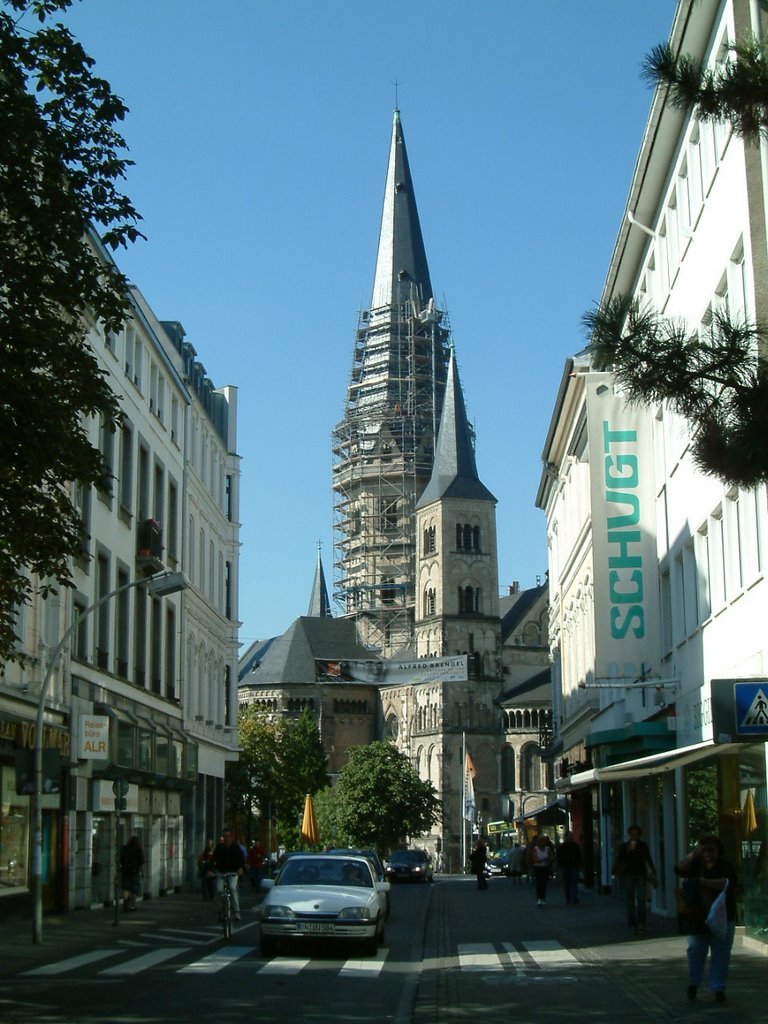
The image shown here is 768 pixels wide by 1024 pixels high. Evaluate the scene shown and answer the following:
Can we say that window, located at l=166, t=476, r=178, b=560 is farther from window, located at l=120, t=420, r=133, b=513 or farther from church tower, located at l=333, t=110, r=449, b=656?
church tower, located at l=333, t=110, r=449, b=656

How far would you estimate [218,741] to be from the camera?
5078 cm

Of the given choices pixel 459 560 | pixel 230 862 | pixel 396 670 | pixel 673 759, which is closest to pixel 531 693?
pixel 396 670

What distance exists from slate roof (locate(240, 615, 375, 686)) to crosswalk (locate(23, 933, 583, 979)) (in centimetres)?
12193

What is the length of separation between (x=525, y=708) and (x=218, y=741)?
259ft

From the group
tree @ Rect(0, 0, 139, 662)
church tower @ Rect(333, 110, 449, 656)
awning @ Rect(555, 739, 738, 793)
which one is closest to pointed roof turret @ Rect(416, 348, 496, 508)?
church tower @ Rect(333, 110, 449, 656)

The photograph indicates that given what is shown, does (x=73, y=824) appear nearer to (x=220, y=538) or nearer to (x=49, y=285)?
(x=49, y=285)

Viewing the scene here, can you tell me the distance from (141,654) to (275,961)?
1939 centimetres

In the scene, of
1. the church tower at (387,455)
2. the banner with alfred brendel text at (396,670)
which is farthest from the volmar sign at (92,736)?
the church tower at (387,455)

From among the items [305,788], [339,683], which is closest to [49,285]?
[305,788]

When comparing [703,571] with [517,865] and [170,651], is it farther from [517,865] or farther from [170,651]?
[517,865]

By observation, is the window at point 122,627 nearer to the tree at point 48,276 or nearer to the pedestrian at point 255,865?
the pedestrian at point 255,865

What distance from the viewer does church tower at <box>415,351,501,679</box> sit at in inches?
5032

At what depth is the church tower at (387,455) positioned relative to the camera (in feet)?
451

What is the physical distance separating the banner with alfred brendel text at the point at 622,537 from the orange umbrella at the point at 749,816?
8870 millimetres
